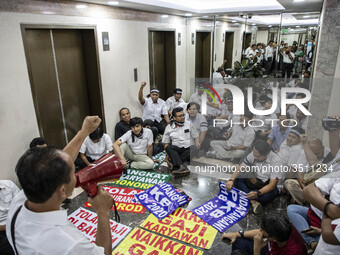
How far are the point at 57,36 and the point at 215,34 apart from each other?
4162 mm

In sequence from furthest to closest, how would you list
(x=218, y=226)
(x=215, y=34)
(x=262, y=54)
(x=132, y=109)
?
(x=215, y=34)
(x=262, y=54)
(x=132, y=109)
(x=218, y=226)

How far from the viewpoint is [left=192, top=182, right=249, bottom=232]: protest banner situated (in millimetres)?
2754

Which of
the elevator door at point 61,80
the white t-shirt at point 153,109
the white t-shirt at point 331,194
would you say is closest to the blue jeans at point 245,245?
the white t-shirt at point 331,194

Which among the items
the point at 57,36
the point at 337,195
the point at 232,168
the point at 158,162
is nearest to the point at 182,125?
the point at 158,162

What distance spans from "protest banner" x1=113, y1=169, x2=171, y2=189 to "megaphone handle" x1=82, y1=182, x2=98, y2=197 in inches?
83.4

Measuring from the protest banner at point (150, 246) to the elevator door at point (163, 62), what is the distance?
3.89 meters

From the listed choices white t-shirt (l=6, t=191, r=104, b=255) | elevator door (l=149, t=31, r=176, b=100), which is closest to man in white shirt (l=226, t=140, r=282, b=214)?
white t-shirt (l=6, t=191, r=104, b=255)

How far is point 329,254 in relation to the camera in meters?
1.57

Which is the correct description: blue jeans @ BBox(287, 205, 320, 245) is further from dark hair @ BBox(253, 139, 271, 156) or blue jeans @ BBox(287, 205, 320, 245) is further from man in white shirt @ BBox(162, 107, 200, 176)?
man in white shirt @ BBox(162, 107, 200, 176)

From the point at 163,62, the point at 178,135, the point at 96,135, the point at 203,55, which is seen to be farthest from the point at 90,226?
the point at 203,55

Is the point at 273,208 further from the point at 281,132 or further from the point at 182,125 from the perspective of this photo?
the point at 182,125

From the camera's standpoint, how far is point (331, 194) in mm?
1610

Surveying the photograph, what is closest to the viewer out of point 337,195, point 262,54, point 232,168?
point 337,195

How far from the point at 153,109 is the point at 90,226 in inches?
117
